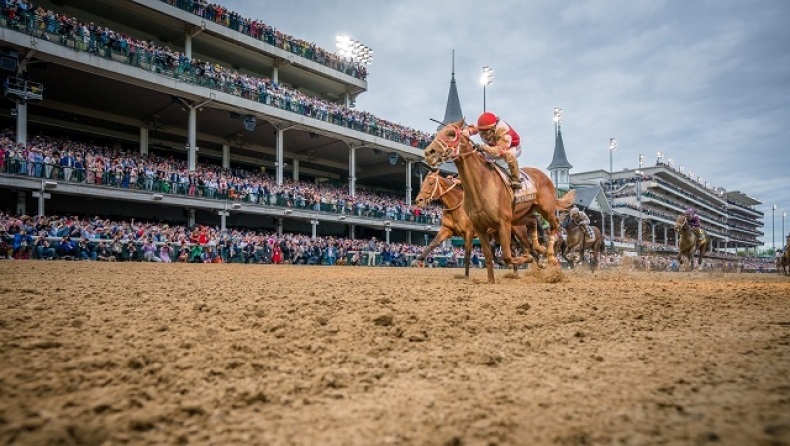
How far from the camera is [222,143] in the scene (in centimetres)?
3519

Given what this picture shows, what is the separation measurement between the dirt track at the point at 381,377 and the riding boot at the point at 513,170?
461 cm

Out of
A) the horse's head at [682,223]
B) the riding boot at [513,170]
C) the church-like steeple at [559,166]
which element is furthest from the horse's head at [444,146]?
the church-like steeple at [559,166]

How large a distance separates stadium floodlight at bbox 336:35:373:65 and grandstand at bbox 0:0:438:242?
1.75 meters

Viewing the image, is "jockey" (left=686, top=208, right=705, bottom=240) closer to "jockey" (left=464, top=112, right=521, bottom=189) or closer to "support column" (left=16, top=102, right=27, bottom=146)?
"jockey" (left=464, top=112, right=521, bottom=189)

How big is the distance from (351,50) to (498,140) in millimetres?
38717

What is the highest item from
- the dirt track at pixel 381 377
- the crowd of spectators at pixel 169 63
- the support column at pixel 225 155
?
the crowd of spectators at pixel 169 63

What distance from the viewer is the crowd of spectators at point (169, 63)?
20.8 m

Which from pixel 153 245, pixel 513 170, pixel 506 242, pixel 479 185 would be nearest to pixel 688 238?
pixel 513 170

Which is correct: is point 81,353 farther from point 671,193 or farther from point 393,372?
point 671,193

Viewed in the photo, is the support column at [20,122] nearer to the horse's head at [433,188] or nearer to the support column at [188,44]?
the support column at [188,44]

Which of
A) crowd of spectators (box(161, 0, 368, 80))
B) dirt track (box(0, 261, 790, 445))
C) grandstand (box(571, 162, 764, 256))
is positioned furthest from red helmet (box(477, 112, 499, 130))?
grandstand (box(571, 162, 764, 256))

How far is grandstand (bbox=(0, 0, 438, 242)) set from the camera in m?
21.2

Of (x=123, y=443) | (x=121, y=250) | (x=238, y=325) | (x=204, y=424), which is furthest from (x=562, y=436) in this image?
(x=121, y=250)

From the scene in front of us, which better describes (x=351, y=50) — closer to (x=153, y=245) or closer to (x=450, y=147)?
(x=153, y=245)
